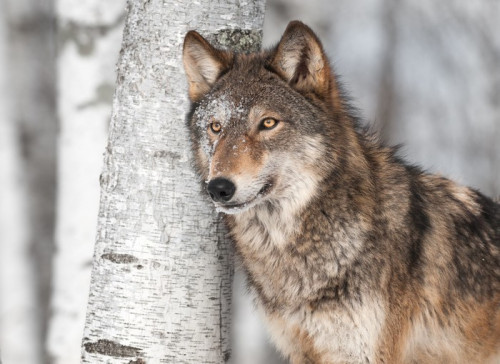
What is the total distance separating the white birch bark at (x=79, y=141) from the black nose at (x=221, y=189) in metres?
3.02

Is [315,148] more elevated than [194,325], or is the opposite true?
[315,148]

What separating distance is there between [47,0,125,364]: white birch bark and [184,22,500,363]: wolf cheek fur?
2.51 meters

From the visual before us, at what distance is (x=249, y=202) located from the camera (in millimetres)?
3646

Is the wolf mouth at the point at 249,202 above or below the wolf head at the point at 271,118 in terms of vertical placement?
below

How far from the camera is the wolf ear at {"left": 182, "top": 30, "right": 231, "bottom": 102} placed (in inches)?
149

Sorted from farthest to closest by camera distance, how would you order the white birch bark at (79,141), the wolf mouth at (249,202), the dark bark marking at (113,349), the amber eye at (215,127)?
the white birch bark at (79,141), the amber eye at (215,127), the dark bark marking at (113,349), the wolf mouth at (249,202)

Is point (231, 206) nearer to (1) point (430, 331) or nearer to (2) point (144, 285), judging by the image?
(2) point (144, 285)

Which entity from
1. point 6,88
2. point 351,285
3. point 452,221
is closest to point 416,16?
point 6,88

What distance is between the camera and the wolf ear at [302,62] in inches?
144

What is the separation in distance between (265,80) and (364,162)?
0.79 meters

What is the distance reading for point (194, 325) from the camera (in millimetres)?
3883

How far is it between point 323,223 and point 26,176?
28.1 feet

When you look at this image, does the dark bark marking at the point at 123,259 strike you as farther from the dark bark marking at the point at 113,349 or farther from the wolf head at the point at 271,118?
the wolf head at the point at 271,118

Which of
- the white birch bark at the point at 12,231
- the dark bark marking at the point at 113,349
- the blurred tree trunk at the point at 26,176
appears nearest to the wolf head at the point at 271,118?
the dark bark marking at the point at 113,349
